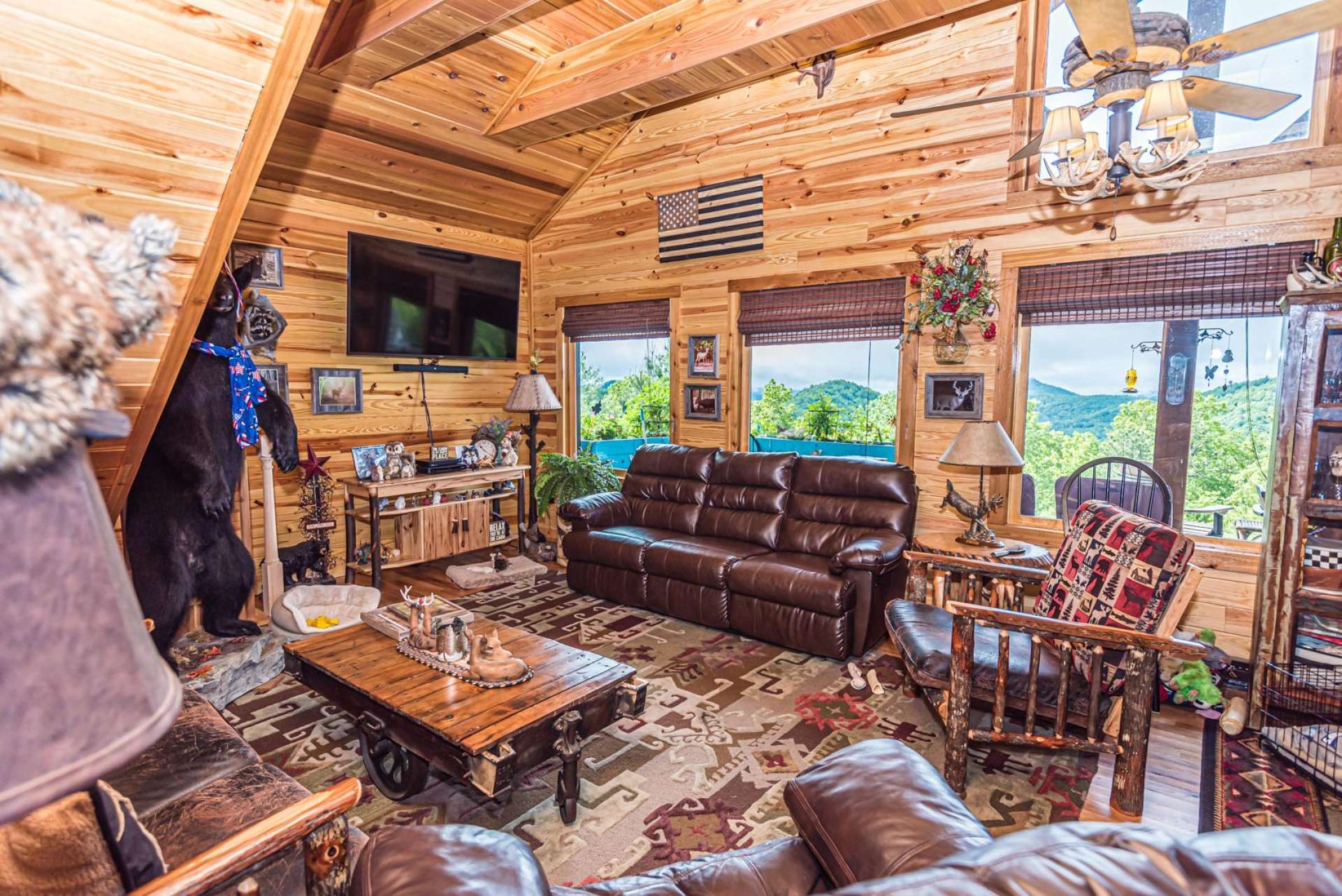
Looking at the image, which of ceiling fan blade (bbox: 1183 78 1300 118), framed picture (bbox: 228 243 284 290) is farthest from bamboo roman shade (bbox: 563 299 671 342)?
ceiling fan blade (bbox: 1183 78 1300 118)

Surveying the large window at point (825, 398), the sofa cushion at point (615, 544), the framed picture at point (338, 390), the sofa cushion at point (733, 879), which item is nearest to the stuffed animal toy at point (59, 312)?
the sofa cushion at point (733, 879)

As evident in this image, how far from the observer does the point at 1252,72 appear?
3.29m

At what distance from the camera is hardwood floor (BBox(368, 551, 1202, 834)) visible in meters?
2.31

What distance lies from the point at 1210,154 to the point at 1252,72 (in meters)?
0.39

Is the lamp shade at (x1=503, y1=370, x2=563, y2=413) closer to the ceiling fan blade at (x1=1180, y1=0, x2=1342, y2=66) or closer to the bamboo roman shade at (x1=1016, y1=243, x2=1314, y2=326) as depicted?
the bamboo roman shade at (x1=1016, y1=243, x2=1314, y2=326)

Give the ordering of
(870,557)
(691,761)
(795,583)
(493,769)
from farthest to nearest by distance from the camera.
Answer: (795,583) → (870,557) → (691,761) → (493,769)

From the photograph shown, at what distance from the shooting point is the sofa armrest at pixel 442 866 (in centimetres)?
97

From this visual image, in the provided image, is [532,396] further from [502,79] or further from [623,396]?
[502,79]

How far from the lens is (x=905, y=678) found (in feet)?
10.8

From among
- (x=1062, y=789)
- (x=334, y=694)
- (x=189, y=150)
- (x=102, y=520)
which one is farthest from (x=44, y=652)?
(x=1062, y=789)

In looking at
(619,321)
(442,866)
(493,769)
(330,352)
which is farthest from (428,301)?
(442,866)

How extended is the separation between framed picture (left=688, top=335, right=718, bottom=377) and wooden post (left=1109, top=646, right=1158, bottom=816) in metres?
3.49

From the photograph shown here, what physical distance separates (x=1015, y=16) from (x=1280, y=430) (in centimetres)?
262

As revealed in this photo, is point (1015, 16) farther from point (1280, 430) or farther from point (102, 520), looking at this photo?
point (102, 520)
